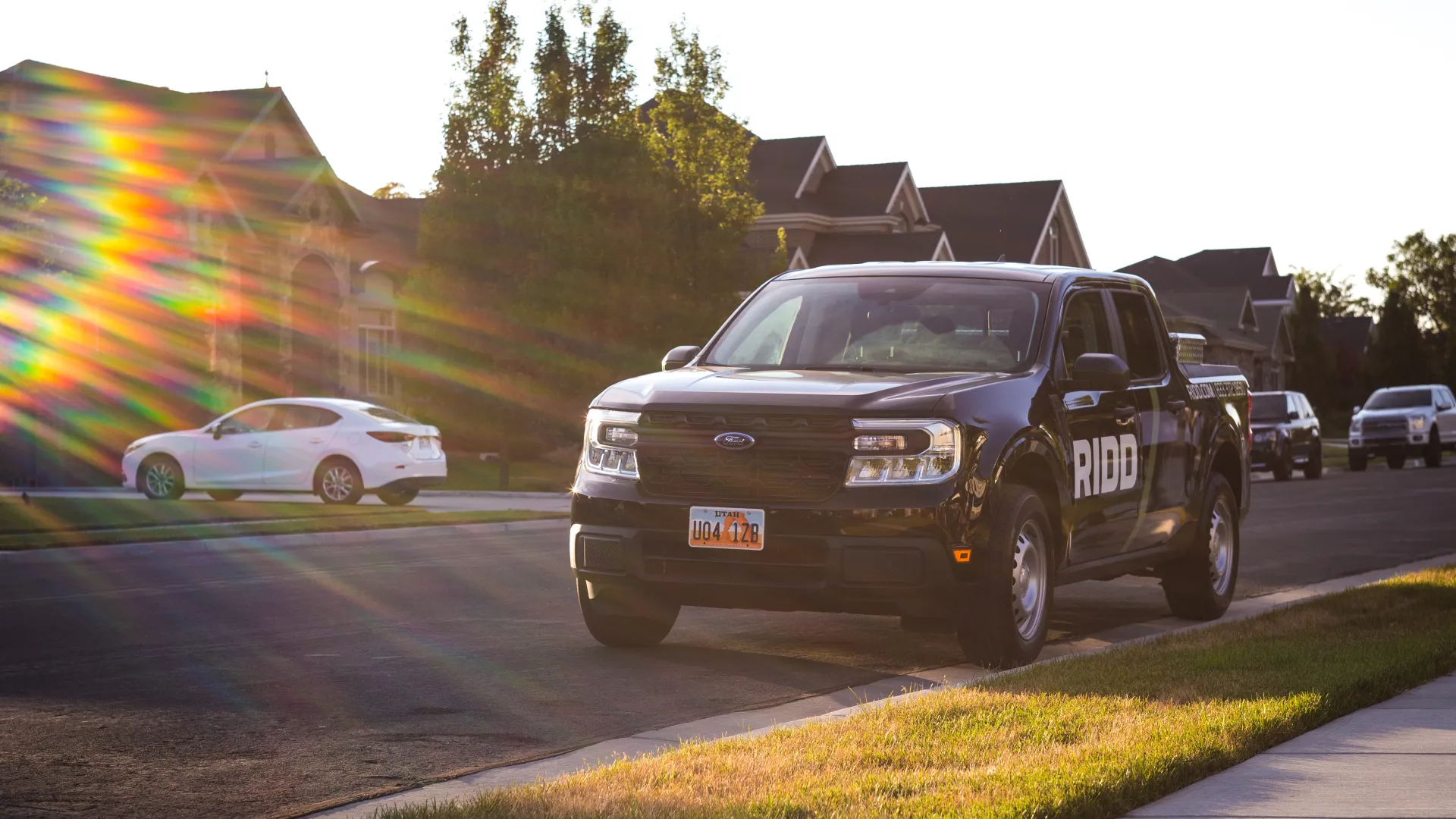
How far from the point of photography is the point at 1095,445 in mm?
9812

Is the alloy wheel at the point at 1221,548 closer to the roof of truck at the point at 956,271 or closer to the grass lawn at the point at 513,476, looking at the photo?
the roof of truck at the point at 956,271

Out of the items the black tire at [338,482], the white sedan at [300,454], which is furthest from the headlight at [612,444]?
the black tire at [338,482]

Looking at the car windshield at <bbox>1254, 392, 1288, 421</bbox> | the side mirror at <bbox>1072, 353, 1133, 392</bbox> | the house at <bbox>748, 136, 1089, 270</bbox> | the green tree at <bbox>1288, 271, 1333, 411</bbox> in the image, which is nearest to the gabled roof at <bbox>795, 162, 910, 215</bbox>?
the house at <bbox>748, 136, 1089, 270</bbox>

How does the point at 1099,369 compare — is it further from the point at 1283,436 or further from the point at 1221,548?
the point at 1283,436

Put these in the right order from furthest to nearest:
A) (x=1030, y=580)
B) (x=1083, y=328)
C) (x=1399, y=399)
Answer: (x=1399, y=399) < (x=1083, y=328) < (x=1030, y=580)

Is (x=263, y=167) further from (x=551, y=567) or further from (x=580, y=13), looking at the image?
(x=551, y=567)

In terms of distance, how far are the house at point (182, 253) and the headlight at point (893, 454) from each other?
24.3m

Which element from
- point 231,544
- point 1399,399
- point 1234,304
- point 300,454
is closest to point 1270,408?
point 1399,399

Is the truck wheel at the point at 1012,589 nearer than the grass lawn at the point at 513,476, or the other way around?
the truck wheel at the point at 1012,589

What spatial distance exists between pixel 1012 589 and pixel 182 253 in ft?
98.1

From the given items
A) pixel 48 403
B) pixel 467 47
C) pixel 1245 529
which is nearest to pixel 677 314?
pixel 467 47

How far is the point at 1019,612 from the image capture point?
895 cm

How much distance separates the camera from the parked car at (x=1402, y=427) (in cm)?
4219

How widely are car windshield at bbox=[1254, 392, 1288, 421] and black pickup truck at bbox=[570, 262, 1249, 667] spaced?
2673cm
